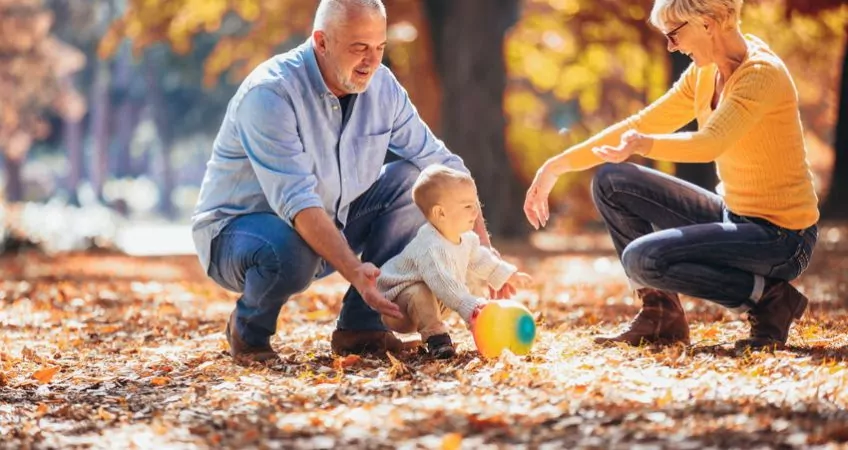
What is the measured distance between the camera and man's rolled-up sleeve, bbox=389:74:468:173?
20.2 ft

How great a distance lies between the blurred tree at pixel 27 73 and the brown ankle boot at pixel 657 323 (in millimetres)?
29694

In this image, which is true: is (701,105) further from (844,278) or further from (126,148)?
(126,148)

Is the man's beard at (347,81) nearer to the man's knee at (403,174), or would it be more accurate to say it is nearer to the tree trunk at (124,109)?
the man's knee at (403,174)

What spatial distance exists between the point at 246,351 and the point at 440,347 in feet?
2.98

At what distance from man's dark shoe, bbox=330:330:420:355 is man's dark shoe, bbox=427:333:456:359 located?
0.95ft

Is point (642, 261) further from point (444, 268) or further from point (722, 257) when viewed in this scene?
point (444, 268)

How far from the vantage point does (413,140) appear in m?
6.20

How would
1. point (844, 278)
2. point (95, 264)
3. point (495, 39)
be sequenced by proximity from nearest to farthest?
point (844, 278)
point (95, 264)
point (495, 39)

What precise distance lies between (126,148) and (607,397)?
182ft

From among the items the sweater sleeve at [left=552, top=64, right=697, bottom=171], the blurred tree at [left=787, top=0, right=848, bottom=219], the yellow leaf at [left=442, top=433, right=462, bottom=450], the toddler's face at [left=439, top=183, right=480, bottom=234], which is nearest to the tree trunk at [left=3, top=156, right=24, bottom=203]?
the blurred tree at [left=787, top=0, right=848, bottom=219]

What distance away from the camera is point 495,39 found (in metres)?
17.7

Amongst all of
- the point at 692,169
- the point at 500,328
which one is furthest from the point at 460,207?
the point at 692,169

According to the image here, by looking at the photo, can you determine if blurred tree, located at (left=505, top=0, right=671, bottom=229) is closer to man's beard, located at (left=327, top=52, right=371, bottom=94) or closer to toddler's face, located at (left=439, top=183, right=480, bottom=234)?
man's beard, located at (left=327, top=52, right=371, bottom=94)

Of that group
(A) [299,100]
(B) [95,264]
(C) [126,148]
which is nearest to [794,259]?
(A) [299,100]
